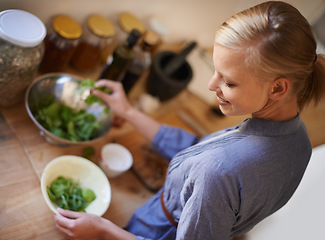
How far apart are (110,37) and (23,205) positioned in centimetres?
59

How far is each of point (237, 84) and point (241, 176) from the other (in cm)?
17

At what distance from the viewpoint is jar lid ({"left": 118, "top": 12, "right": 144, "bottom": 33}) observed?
3.49 feet

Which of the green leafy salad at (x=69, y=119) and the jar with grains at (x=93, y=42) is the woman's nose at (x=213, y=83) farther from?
the jar with grains at (x=93, y=42)

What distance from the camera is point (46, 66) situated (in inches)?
37.4

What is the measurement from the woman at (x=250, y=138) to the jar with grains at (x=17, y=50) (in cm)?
36

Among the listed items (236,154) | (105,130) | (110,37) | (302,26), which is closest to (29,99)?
(105,130)

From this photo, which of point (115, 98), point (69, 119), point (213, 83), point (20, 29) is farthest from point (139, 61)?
point (213, 83)

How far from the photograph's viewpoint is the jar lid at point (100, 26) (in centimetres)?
96

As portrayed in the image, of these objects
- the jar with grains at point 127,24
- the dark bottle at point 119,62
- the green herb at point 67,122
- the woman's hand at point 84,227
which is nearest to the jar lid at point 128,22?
the jar with grains at point 127,24

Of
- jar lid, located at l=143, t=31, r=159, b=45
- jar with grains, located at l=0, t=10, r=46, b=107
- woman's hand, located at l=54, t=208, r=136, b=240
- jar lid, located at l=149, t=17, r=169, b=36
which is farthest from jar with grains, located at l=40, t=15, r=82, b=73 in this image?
woman's hand, located at l=54, t=208, r=136, b=240

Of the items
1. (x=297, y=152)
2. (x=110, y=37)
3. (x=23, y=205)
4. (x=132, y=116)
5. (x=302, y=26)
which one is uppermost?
(x=302, y=26)

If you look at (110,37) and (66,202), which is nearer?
(66,202)

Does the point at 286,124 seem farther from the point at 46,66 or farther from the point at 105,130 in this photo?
the point at 46,66

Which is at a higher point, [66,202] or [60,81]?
[60,81]
